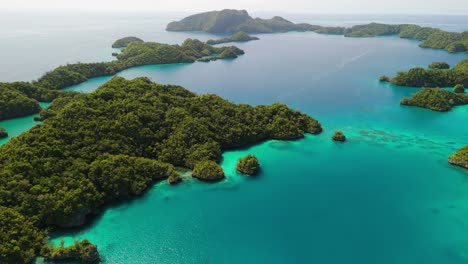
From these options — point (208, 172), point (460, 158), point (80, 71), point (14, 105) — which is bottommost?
point (460, 158)

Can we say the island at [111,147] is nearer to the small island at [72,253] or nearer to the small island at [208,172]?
the small island at [208,172]

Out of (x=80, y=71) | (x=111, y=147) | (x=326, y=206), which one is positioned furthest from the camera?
(x=80, y=71)

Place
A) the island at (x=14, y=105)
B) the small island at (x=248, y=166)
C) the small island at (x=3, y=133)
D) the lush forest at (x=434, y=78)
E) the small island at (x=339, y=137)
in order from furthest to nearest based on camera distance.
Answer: the lush forest at (x=434, y=78) < the island at (x=14, y=105) < the small island at (x=339, y=137) < the small island at (x=3, y=133) < the small island at (x=248, y=166)

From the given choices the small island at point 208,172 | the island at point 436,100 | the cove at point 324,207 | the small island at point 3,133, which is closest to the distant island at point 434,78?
the island at point 436,100

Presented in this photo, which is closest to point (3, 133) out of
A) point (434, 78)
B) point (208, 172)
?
point (208, 172)

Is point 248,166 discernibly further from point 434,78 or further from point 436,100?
point 434,78

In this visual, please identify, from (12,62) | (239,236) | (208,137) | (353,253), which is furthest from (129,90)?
(12,62)

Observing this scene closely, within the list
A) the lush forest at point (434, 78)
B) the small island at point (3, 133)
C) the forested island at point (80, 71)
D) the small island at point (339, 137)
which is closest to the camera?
the small island at point (3, 133)
